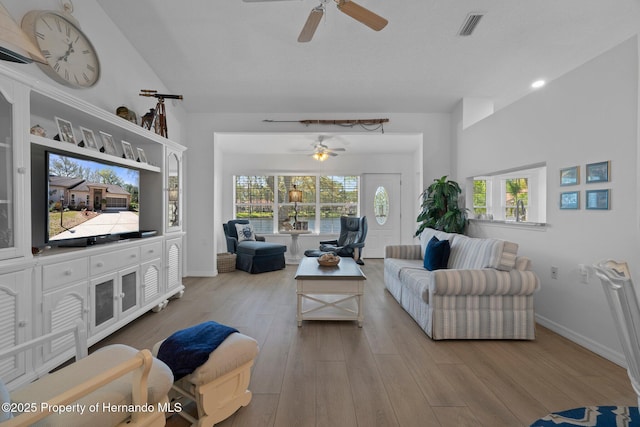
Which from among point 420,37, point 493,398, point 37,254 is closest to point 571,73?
point 420,37

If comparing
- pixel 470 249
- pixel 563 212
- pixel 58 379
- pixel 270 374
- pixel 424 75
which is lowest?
pixel 270 374

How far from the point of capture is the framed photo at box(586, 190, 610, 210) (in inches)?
94.3

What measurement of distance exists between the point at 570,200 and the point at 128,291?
13.9 feet

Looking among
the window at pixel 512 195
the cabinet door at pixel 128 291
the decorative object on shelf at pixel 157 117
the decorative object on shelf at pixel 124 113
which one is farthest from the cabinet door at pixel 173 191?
the window at pixel 512 195

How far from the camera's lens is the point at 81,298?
235cm

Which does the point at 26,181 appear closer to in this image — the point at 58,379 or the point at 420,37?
the point at 58,379

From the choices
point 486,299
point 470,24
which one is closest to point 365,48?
point 470,24

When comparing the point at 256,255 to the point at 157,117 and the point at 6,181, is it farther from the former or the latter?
the point at 6,181

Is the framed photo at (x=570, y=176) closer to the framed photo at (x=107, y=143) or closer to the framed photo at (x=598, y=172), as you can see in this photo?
the framed photo at (x=598, y=172)

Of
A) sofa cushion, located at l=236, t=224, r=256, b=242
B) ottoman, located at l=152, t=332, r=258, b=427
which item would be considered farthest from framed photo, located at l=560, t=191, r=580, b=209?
sofa cushion, located at l=236, t=224, r=256, b=242

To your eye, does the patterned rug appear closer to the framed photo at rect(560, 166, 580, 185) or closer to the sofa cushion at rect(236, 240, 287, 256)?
the framed photo at rect(560, 166, 580, 185)

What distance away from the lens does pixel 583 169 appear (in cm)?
262

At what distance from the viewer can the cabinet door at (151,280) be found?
3178mm

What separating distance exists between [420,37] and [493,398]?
11.5 feet
